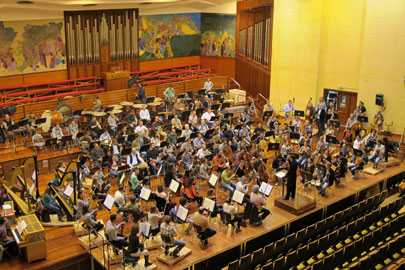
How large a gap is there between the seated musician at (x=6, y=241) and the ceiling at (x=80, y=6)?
9869mm

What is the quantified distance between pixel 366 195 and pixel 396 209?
58.2 inches

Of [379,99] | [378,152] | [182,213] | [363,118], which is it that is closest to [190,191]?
[182,213]

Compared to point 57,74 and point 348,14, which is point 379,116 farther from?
point 57,74

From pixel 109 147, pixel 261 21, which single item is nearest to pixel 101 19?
→ pixel 261 21

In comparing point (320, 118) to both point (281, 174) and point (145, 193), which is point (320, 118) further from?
point (145, 193)

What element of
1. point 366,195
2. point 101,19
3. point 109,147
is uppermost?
point 101,19

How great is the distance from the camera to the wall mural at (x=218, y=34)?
2775cm

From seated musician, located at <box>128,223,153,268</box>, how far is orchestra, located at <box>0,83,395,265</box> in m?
Answer: 0.05

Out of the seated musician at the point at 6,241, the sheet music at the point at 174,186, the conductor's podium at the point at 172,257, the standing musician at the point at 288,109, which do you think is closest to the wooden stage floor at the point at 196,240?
the conductor's podium at the point at 172,257

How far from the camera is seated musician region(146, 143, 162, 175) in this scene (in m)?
16.2

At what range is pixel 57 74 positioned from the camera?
23.3 meters

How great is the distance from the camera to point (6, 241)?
457 inches

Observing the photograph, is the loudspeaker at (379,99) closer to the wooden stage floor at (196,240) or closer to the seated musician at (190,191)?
the wooden stage floor at (196,240)

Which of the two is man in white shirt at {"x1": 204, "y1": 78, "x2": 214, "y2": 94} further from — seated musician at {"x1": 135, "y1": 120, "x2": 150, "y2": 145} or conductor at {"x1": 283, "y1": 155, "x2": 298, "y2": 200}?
conductor at {"x1": 283, "y1": 155, "x2": 298, "y2": 200}
